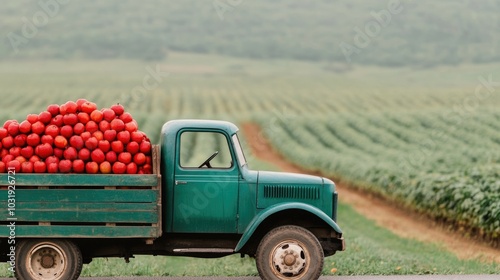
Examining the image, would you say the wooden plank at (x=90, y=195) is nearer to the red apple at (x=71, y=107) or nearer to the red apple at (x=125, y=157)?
the red apple at (x=125, y=157)

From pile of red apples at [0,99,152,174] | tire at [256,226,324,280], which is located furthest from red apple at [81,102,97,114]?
tire at [256,226,324,280]

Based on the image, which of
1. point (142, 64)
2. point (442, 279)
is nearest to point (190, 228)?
point (442, 279)

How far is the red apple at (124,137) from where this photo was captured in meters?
10.3

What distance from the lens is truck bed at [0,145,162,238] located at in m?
10.0

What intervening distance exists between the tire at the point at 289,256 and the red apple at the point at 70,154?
249 cm

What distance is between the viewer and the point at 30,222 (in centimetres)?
1022

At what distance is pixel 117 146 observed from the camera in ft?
33.6

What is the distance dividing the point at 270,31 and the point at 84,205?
17075 centimetres

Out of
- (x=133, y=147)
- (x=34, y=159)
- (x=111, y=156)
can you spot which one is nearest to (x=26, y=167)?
(x=34, y=159)

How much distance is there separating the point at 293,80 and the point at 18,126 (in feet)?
434

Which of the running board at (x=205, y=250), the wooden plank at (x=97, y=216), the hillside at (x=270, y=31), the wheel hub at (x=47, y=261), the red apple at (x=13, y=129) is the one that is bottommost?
the wheel hub at (x=47, y=261)

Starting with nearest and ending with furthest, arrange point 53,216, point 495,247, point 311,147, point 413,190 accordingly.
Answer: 1. point 53,216
2. point 495,247
3. point 413,190
4. point 311,147

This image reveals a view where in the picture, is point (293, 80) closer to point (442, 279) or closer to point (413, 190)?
point (413, 190)

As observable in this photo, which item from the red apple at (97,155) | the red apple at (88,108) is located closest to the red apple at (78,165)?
the red apple at (97,155)
